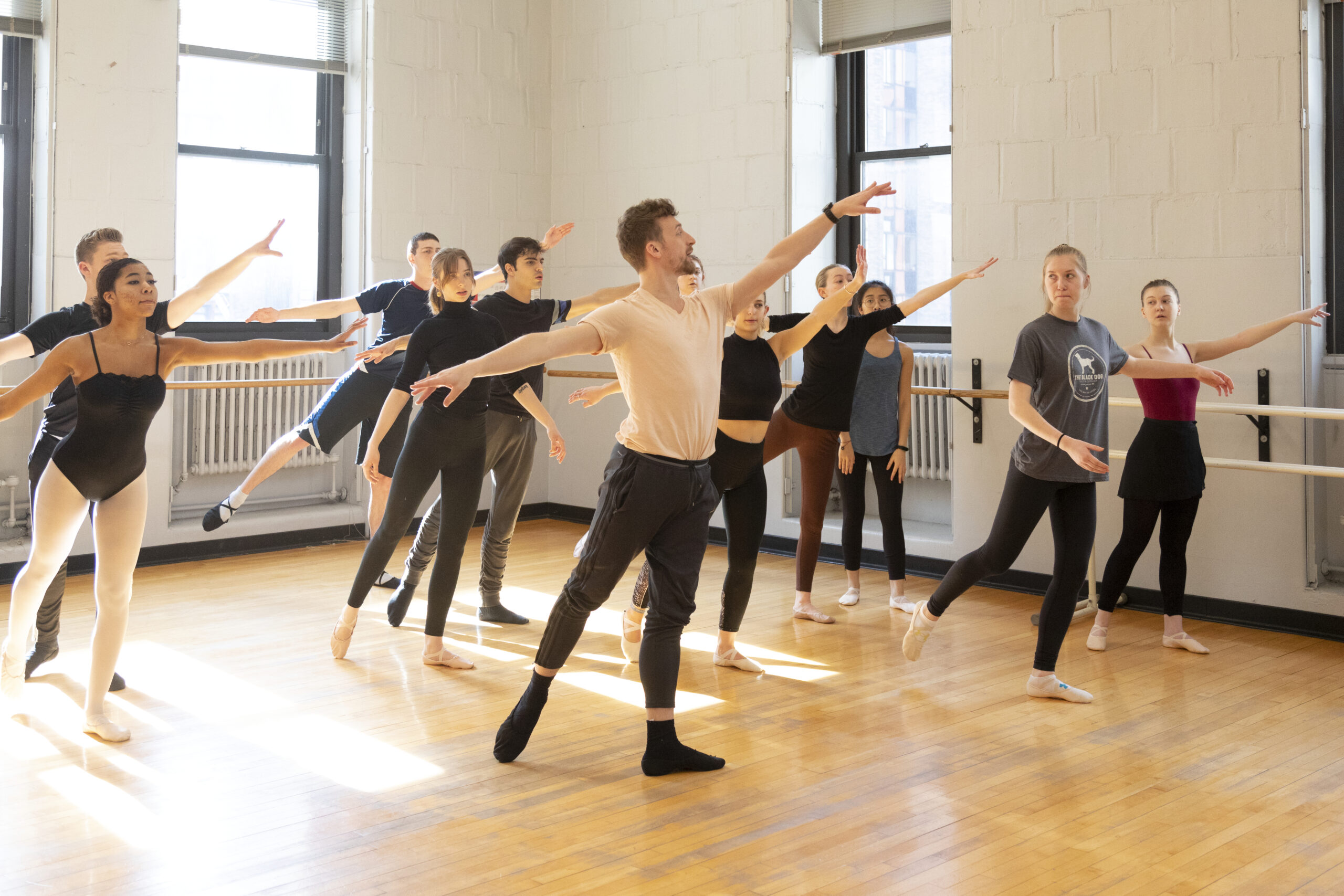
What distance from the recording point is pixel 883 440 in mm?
5086

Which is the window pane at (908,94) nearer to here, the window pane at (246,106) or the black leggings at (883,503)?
the black leggings at (883,503)

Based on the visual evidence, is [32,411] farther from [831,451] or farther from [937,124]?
[937,124]

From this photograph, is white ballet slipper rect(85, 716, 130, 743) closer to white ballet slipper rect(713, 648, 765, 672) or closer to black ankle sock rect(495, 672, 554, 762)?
black ankle sock rect(495, 672, 554, 762)

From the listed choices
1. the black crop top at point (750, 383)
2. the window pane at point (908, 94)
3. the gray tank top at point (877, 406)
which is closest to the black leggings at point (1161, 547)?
the gray tank top at point (877, 406)

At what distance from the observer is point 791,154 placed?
6434mm

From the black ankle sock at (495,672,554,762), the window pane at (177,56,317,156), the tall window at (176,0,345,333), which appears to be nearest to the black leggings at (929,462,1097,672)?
the black ankle sock at (495,672,554,762)

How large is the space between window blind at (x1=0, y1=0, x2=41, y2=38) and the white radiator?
468cm

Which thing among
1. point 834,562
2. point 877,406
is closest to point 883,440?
point 877,406

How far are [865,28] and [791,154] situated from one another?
2.45ft

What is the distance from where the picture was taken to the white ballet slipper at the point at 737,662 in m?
4.14

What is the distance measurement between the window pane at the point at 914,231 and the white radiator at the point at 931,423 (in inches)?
12.5

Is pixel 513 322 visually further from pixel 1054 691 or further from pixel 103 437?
pixel 1054 691

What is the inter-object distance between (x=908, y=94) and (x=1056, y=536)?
11.4 feet

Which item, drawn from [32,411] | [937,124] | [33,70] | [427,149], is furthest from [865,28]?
[32,411]
